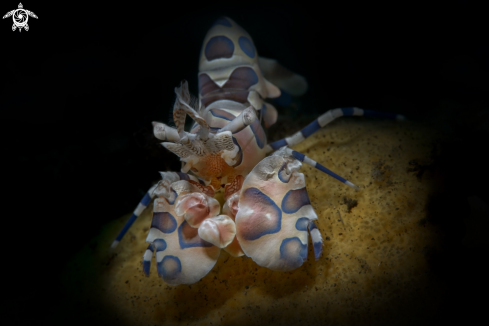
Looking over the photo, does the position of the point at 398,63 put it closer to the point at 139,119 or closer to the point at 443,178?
the point at 443,178

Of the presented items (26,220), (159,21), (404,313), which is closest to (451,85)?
(404,313)

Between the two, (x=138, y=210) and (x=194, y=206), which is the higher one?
(x=194, y=206)

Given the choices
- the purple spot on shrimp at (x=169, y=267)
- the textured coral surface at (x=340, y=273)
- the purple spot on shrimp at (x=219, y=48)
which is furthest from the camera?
the purple spot on shrimp at (x=219, y=48)

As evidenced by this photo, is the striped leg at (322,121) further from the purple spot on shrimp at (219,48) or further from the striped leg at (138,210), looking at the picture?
the purple spot on shrimp at (219,48)

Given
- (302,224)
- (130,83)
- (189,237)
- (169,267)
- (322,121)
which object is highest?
(130,83)

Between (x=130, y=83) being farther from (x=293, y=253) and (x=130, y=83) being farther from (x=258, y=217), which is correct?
(x=293, y=253)

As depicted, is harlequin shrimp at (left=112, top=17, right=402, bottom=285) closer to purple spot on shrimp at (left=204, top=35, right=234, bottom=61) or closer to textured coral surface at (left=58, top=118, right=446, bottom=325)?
textured coral surface at (left=58, top=118, right=446, bottom=325)

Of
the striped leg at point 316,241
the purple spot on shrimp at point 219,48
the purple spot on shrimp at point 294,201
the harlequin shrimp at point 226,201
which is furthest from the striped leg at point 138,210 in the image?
the purple spot on shrimp at point 219,48

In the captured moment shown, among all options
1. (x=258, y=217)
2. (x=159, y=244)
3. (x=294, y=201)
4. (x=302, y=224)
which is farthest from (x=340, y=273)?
(x=159, y=244)
